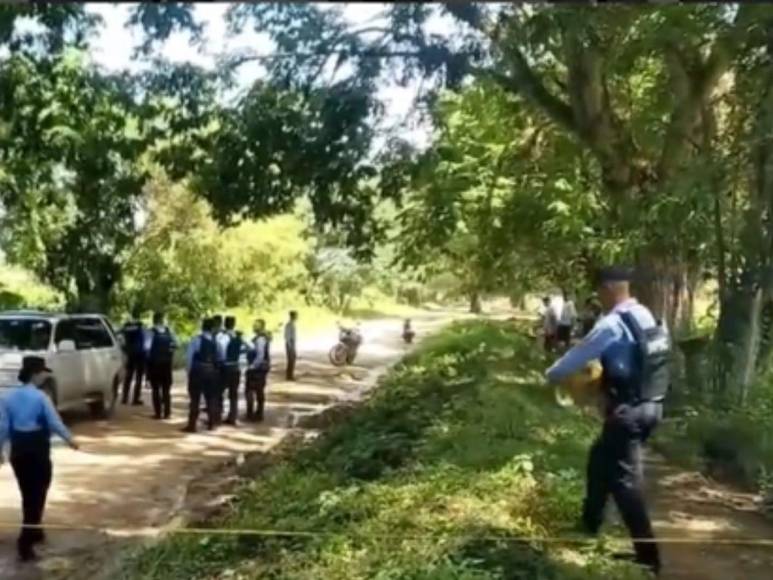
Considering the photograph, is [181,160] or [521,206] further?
[521,206]

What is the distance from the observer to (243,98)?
421 inches

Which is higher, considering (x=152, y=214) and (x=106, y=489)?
(x=152, y=214)

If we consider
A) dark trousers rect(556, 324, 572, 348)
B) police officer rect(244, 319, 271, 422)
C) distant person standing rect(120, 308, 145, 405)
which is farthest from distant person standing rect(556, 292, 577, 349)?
distant person standing rect(120, 308, 145, 405)

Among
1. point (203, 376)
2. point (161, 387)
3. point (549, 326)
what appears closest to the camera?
point (203, 376)

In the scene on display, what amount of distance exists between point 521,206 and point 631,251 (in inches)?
262

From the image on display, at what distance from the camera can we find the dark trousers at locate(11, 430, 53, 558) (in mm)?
7566

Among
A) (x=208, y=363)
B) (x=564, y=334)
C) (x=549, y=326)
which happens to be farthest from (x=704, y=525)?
(x=549, y=326)

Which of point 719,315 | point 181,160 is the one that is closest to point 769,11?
point 719,315

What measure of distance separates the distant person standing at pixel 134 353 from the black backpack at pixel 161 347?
0.99 feet

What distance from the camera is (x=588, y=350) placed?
553 cm

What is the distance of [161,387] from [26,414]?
253 inches

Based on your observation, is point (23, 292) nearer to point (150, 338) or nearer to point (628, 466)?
point (150, 338)

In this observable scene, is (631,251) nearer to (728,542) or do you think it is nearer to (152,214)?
(728,542)

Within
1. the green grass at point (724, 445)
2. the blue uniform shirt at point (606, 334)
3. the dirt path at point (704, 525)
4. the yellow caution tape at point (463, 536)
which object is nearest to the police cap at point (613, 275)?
the blue uniform shirt at point (606, 334)
